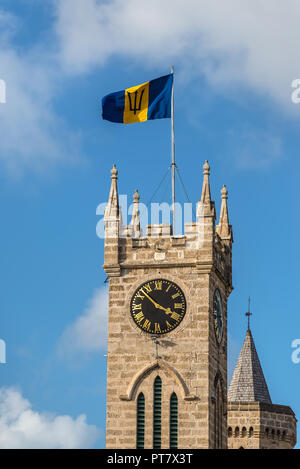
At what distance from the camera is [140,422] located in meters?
97.8

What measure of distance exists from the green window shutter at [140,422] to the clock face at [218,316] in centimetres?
657

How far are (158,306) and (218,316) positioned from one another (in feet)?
14.9

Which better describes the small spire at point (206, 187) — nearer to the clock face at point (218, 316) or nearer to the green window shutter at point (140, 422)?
the clock face at point (218, 316)

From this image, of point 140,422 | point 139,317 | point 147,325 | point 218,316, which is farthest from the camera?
point 218,316

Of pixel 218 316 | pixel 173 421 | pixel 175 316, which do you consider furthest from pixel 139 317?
pixel 173 421

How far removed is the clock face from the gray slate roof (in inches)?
829

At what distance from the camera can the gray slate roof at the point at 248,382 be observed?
402 feet

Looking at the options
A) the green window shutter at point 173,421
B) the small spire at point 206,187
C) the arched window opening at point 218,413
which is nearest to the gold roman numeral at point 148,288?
the small spire at point 206,187

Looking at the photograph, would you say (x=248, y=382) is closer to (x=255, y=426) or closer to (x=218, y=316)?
(x=255, y=426)
